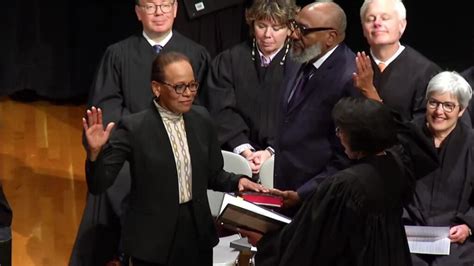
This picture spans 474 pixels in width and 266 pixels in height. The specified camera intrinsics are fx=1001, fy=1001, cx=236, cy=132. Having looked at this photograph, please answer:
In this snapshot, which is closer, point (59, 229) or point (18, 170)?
point (59, 229)

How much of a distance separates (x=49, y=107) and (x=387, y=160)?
5.38m

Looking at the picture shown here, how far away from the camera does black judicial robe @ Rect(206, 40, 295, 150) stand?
5.59m

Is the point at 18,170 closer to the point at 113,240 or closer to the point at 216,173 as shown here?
the point at 113,240

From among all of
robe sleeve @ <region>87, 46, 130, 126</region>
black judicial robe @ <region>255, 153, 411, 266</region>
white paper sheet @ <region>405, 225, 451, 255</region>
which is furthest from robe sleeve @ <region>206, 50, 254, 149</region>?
black judicial robe @ <region>255, 153, 411, 266</region>

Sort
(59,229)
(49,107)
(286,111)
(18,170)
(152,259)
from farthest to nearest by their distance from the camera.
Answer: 1. (49,107)
2. (18,170)
3. (59,229)
4. (286,111)
5. (152,259)

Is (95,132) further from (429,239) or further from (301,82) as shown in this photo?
(429,239)

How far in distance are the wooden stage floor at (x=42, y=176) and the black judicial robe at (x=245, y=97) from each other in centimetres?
119

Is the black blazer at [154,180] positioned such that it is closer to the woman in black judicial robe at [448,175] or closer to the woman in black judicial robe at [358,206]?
the woman in black judicial robe at [358,206]

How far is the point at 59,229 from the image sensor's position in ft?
19.8

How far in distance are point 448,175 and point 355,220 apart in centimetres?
139

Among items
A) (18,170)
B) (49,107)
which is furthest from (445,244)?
(49,107)

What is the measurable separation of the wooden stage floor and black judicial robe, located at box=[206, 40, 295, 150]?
1.19 meters

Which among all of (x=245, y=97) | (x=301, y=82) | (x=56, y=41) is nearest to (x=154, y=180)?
(x=301, y=82)

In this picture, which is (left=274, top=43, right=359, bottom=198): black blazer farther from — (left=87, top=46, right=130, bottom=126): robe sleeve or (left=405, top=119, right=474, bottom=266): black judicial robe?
(left=87, top=46, right=130, bottom=126): robe sleeve
